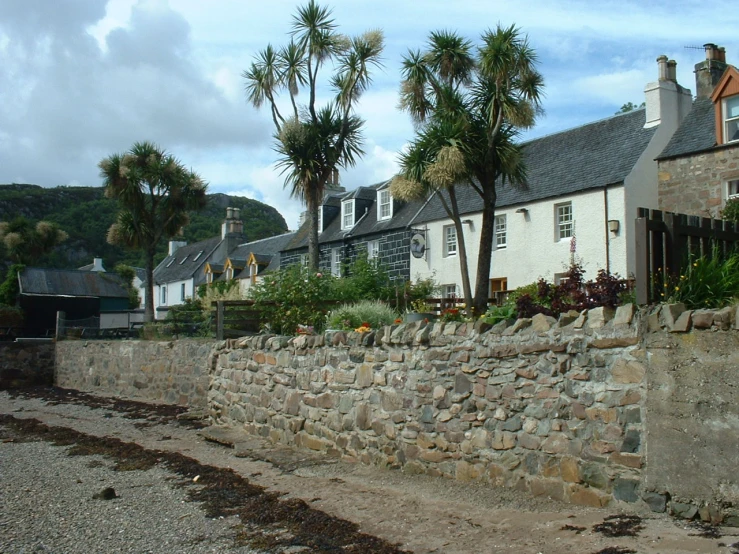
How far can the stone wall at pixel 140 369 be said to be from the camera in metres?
16.4

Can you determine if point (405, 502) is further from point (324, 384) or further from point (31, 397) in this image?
point (31, 397)

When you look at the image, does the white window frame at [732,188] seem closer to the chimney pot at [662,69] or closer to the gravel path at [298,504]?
the chimney pot at [662,69]

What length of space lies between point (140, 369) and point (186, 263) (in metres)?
38.4

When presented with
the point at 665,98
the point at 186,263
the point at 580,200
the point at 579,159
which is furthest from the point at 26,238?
the point at 665,98

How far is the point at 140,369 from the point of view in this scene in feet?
61.8

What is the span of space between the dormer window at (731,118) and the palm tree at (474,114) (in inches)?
253

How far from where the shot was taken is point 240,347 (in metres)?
12.5

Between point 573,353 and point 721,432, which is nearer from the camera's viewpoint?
point 721,432

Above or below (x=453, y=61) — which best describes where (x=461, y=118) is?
below

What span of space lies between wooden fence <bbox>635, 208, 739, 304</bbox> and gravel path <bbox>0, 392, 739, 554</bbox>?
203 centimetres

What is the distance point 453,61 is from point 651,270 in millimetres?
12720

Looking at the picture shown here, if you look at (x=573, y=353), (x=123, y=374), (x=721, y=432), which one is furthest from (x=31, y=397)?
(x=721, y=432)

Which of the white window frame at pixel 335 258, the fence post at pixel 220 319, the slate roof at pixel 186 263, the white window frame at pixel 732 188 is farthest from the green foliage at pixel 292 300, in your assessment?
the slate roof at pixel 186 263

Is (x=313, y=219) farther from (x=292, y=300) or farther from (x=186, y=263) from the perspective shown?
(x=186, y=263)
